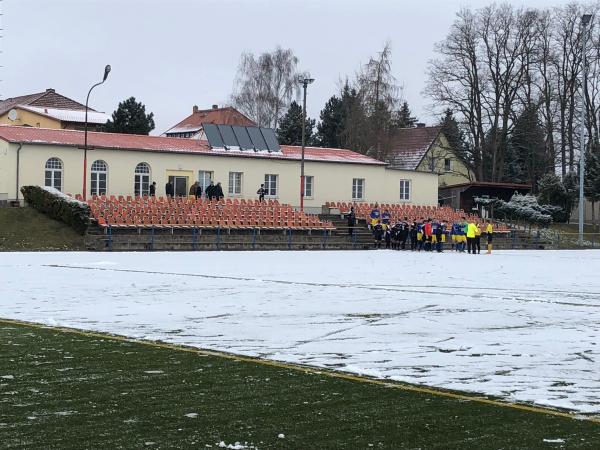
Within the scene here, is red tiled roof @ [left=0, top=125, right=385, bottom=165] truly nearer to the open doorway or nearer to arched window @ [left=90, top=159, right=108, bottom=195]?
arched window @ [left=90, top=159, right=108, bottom=195]

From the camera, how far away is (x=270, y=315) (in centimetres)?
1537

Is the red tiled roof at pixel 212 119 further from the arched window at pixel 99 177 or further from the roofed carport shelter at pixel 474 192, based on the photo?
the arched window at pixel 99 177

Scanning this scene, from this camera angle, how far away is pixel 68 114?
82.1 meters

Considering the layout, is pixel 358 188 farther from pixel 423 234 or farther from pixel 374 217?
pixel 423 234

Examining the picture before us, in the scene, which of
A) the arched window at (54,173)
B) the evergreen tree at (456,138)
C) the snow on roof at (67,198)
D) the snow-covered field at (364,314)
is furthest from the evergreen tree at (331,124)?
the snow-covered field at (364,314)

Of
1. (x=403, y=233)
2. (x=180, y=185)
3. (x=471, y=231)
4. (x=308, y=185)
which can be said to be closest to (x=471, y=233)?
(x=471, y=231)

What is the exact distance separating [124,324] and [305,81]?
36.4 m

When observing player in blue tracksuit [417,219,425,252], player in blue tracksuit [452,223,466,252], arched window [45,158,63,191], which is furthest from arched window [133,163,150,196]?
player in blue tracksuit [452,223,466,252]

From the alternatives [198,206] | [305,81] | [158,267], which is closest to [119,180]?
[198,206]

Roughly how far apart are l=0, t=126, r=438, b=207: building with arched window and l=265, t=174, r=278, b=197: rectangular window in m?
0.02

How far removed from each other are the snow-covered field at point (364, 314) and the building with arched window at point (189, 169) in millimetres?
18878

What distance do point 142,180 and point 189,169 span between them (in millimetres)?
2870

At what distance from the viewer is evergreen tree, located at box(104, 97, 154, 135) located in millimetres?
69000

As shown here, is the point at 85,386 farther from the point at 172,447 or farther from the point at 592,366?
the point at 592,366
